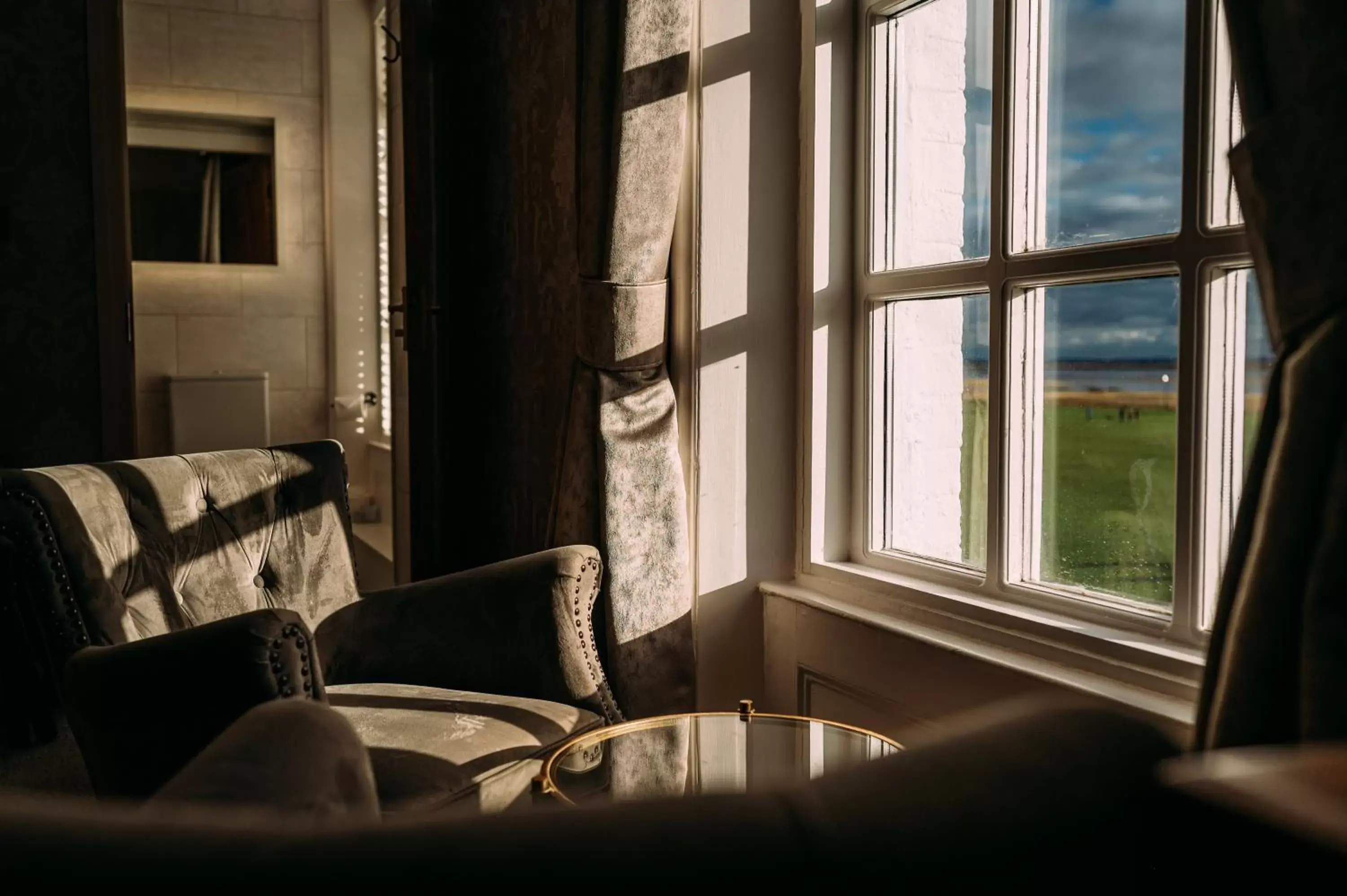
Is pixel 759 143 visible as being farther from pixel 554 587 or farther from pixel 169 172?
pixel 169 172

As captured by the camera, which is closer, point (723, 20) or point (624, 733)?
point (624, 733)

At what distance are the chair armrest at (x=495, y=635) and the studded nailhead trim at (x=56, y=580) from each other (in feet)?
1.71

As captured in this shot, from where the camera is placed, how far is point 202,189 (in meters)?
6.55

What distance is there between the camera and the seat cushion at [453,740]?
1.57 m

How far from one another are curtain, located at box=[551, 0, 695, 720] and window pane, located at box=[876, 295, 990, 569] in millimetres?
465

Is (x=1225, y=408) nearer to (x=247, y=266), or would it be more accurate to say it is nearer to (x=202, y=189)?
(x=247, y=266)

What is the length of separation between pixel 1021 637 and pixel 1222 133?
0.82 m

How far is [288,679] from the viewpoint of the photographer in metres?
1.50

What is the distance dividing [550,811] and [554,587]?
1.55 m

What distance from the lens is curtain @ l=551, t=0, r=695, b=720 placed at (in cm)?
220

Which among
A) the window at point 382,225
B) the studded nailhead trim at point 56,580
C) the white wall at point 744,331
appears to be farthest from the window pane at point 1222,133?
the window at point 382,225

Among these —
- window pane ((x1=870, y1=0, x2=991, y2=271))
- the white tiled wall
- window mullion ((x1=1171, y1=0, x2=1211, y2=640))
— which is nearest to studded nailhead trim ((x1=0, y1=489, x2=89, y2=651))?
window pane ((x1=870, y1=0, x2=991, y2=271))

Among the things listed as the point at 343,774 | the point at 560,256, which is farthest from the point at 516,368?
the point at 343,774

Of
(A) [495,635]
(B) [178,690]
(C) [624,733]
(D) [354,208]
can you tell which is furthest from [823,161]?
(D) [354,208]
